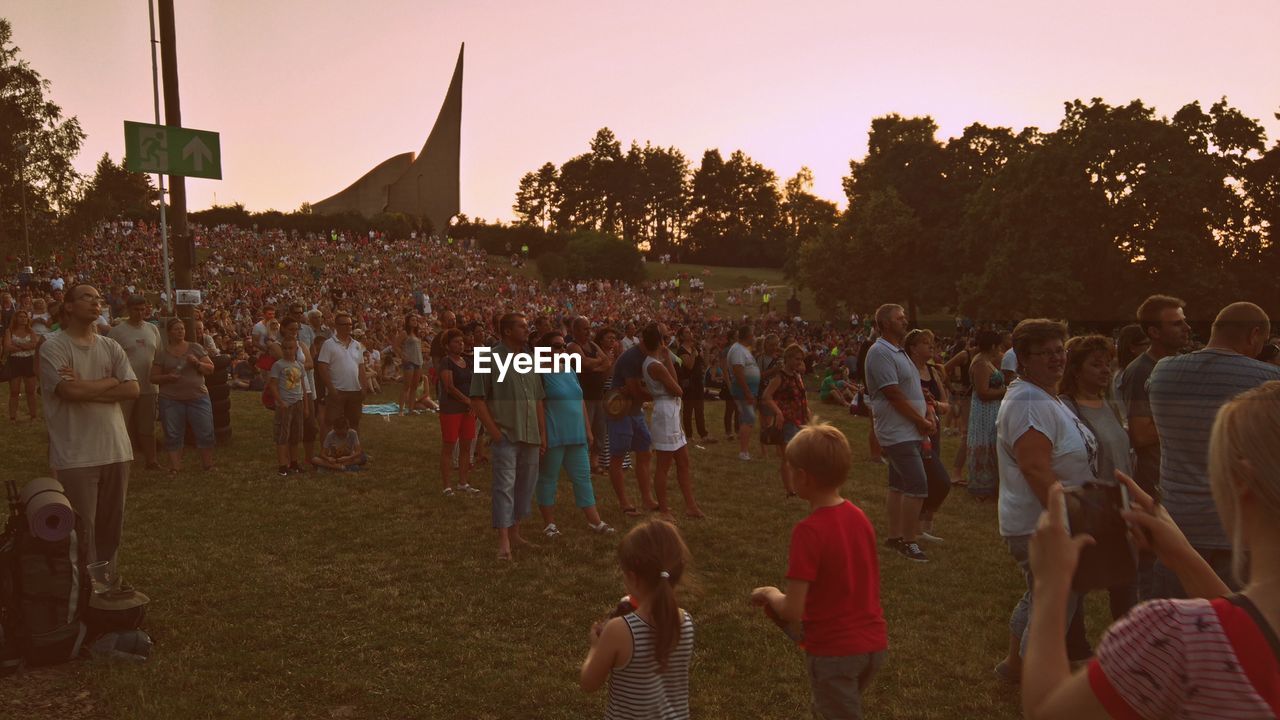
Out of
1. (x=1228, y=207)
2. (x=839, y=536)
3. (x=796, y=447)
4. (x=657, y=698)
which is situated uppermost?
(x=1228, y=207)

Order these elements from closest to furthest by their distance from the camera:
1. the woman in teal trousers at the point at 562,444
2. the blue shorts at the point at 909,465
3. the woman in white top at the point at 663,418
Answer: the blue shorts at the point at 909,465
the woman in teal trousers at the point at 562,444
the woman in white top at the point at 663,418

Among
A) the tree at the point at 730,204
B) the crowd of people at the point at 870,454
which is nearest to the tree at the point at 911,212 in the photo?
the crowd of people at the point at 870,454

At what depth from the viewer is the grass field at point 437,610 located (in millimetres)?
4527

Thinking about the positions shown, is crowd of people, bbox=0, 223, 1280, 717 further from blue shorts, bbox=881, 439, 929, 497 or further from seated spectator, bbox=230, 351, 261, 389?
seated spectator, bbox=230, 351, 261, 389

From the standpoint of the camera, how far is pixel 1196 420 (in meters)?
3.93

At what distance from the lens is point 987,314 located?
34188mm

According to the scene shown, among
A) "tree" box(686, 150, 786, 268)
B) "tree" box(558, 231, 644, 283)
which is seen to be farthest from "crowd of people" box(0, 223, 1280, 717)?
"tree" box(686, 150, 786, 268)

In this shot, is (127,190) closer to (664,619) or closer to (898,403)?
(898,403)

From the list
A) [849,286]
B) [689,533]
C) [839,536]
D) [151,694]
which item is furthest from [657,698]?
[849,286]

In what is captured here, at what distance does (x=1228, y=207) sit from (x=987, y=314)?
29.2 feet

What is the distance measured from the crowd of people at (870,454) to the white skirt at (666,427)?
0.07ft

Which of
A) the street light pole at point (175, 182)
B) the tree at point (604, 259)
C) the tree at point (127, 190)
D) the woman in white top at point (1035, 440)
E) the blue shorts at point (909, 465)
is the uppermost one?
the tree at point (127, 190)

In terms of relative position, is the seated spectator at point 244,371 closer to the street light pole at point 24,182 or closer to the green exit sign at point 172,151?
the green exit sign at point 172,151

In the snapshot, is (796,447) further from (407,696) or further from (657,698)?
(407,696)
